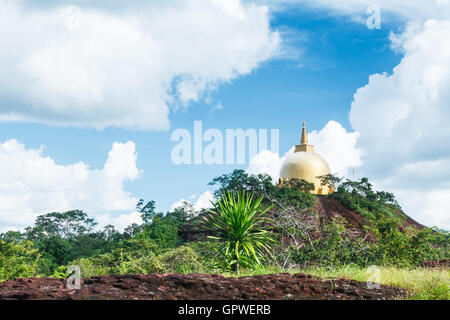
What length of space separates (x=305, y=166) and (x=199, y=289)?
103ft

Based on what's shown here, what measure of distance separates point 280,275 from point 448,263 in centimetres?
820

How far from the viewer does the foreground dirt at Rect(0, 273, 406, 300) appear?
8336 mm

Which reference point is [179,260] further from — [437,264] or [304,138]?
[304,138]

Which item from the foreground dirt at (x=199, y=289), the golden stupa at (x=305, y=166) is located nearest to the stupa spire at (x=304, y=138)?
the golden stupa at (x=305, y=166)

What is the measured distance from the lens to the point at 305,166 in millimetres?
39125

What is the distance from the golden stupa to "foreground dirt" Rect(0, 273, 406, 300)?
28.7 meters

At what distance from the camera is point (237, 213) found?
1408 cm

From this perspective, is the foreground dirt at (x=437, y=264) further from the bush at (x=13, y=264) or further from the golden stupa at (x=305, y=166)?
the golden stupa at (x=305, y=166)

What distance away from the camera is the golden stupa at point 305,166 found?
3866 centimetres

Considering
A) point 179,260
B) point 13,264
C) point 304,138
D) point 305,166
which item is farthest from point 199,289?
point 304,138

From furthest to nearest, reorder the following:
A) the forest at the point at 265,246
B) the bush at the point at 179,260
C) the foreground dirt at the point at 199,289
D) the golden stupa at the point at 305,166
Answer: the golden stupa at the point at 305,166 → the bush at the point at 179,260 → the forest at the point at 265,246 → the foreground dirt at the point at 199,289

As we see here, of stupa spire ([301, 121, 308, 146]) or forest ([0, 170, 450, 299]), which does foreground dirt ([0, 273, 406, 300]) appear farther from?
stupa spire ([301, 121, 308, 146])

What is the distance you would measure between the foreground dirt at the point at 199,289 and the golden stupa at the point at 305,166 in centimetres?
2872
